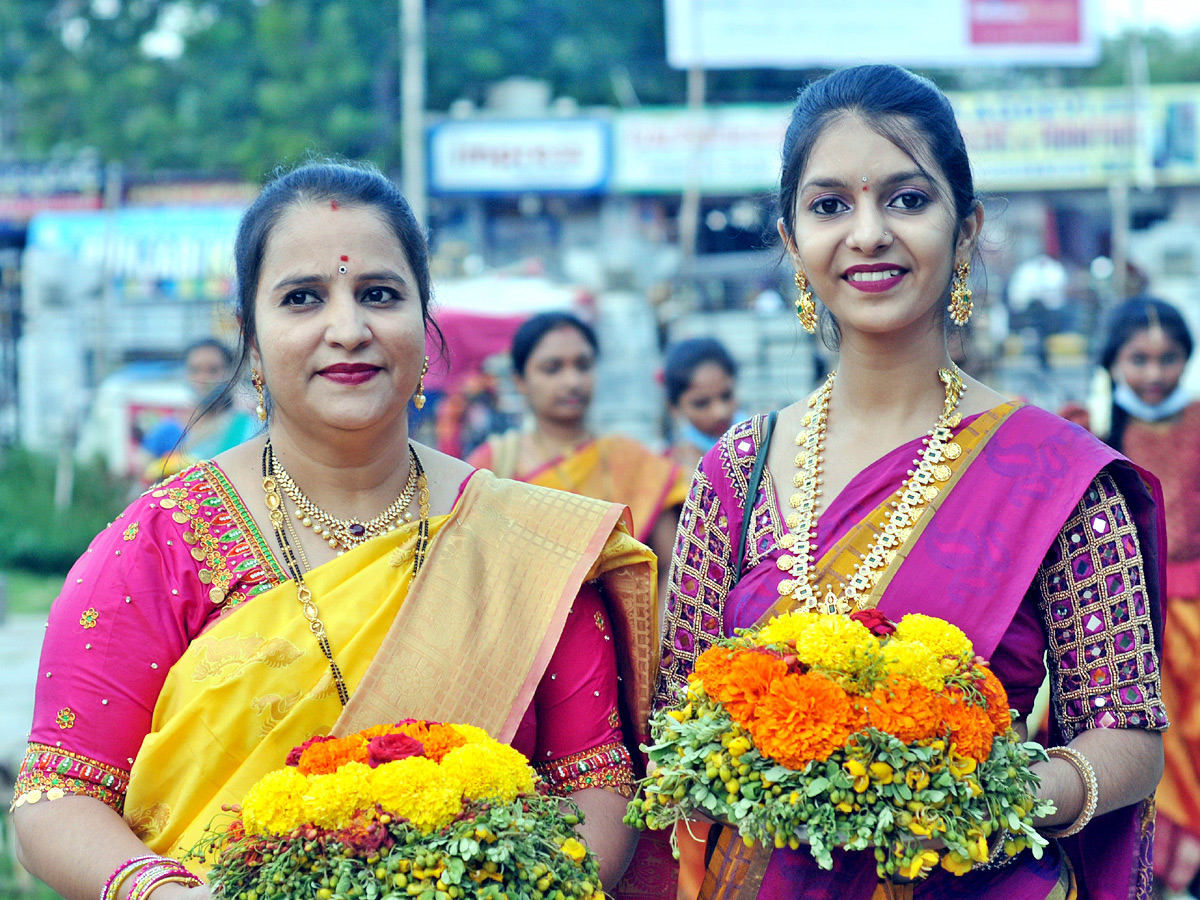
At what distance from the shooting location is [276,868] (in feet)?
6.33

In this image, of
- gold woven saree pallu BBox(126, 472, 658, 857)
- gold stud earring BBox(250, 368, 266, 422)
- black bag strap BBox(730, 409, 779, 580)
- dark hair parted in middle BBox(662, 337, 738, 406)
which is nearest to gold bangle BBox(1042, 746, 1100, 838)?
black bag strap BBox(730, 409, 779, 580)

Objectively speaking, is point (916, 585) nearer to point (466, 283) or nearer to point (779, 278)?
point (779, 278)

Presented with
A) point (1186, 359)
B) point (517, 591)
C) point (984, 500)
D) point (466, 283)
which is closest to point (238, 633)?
point (517, 591)

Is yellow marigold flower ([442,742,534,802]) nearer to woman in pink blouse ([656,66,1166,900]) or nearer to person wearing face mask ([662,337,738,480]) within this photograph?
woman in pink blouse ([656,66,1166,900])

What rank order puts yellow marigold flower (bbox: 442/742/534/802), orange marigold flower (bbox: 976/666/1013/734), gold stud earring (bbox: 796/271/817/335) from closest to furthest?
1. yellow marigold flower (bbox: 442/742/534/802)
2. orange marigold flower (bbox: 976/666/1013/734)
3. gold stud earring (bbox: 796/271/817/335)

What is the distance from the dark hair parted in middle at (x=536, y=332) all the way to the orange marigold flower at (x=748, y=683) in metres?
3.87

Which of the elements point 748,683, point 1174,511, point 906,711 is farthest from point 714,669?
point 1174,511

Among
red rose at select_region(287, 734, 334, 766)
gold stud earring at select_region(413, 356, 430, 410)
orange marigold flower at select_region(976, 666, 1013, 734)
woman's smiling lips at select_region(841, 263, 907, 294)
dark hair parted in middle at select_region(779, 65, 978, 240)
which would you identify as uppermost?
dark hair parted in middle at select_region(779, 65, 978, 240)

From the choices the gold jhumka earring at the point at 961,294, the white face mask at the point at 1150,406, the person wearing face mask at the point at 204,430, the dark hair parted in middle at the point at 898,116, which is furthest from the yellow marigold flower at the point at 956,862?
the person wearing face mask at the point at 204,430

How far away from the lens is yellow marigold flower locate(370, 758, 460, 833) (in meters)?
1.96

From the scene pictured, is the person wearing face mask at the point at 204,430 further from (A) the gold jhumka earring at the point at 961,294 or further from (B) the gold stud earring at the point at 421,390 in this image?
(A) the gold jhumka earring at the point at 961,294

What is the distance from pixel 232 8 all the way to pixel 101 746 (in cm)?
2315

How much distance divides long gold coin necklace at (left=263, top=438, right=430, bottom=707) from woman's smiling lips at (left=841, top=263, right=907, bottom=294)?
0.98 m

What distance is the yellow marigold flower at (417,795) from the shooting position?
1.96m
